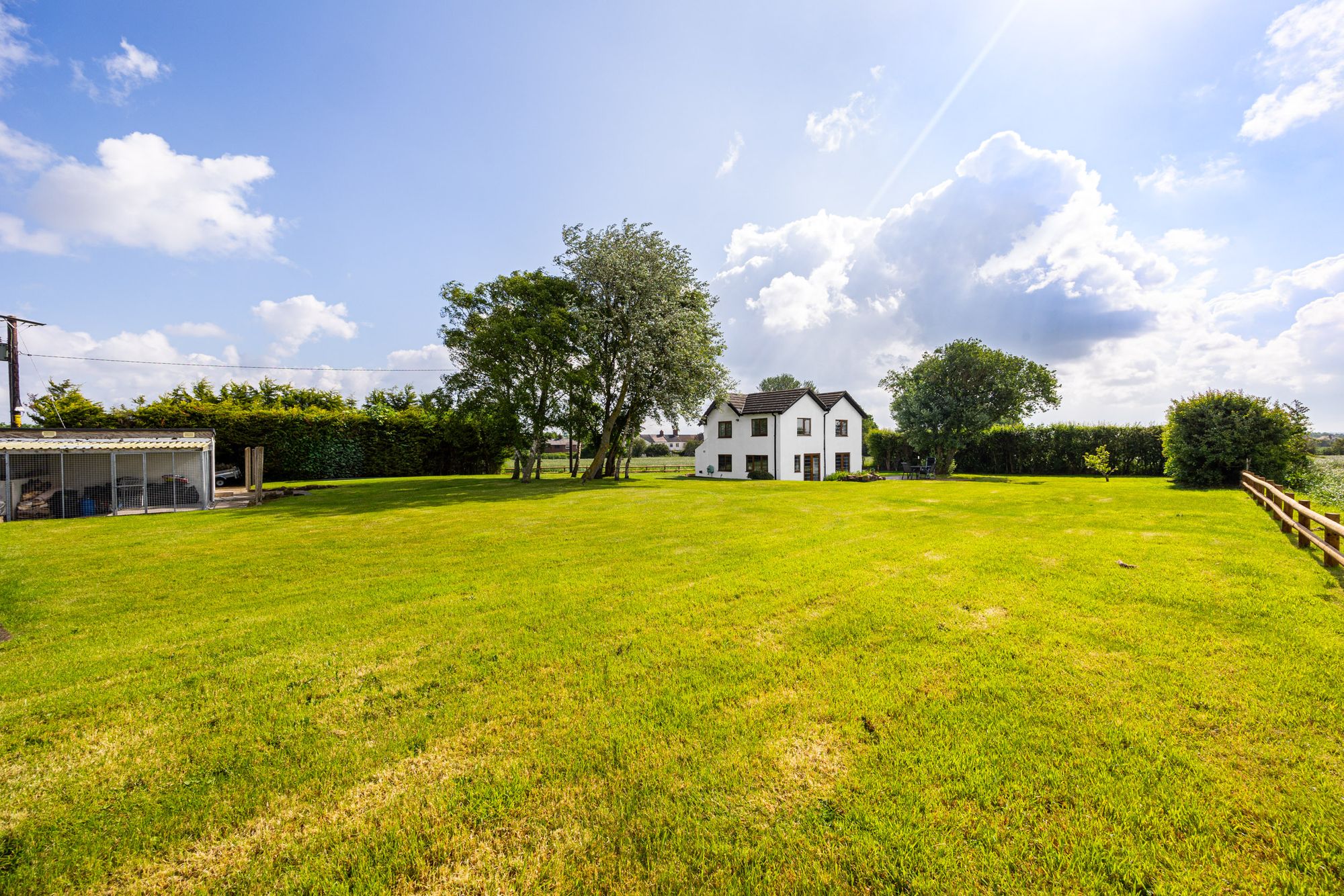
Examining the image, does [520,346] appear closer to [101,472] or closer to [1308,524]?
[101,472]

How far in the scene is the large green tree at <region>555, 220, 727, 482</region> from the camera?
2738cm

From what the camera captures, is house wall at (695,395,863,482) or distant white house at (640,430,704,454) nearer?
house wall at (695,395,863,482)

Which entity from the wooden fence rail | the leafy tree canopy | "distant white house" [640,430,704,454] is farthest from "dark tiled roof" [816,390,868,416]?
"distant white house" [640,430,704,454]

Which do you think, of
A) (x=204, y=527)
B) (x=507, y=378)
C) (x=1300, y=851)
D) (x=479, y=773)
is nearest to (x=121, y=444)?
(x=204, y=527)

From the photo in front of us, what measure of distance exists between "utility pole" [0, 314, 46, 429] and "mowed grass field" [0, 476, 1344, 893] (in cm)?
2741

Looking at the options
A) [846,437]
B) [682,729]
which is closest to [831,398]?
[846,437]

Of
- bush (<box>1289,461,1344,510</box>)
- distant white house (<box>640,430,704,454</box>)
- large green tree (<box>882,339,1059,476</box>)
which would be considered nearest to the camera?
bush (<box>1289,461,1344,510</box>)

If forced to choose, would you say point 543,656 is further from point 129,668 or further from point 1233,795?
point 1233,795

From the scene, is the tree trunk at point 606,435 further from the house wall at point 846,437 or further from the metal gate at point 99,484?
the house wall at point 846,437

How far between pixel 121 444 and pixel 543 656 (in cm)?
2118

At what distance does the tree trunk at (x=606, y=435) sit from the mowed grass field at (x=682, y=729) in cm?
2120

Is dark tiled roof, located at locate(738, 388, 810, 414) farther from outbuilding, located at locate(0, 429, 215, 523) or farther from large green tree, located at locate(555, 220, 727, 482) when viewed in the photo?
outbuilding, located at locate(0, 429, 215, 523)

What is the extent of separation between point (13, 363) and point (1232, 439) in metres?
54.9

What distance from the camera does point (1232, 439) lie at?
20125mm
